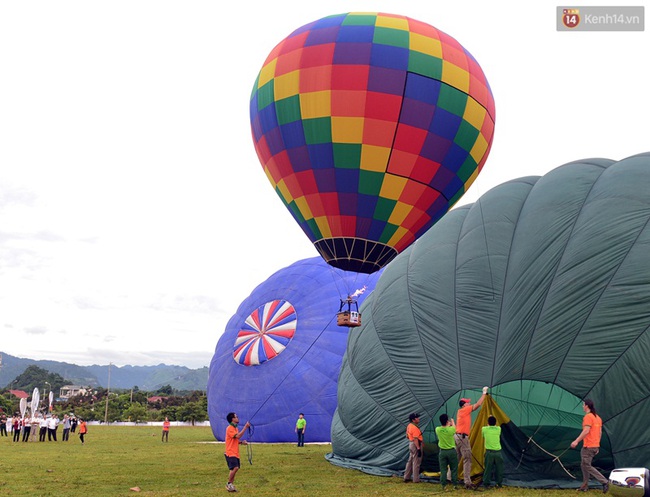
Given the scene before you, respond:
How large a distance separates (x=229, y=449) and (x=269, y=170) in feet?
31.5

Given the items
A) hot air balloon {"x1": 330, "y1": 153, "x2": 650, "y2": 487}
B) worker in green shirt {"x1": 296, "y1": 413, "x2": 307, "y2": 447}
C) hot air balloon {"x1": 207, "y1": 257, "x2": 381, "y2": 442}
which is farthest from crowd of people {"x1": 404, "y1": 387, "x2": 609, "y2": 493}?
hot air balloon {"x1": 207, "y1": 257, "x2": 381, "y2": 442}

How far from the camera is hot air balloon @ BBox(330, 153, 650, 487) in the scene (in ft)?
32.1

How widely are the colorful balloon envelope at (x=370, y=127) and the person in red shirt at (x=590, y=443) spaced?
870 cm

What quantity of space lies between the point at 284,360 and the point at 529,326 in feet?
39.8

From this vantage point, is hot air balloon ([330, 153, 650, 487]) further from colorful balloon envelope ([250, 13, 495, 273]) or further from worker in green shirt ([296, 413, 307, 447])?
worker in green shirt ([296, 413, 307, 447])

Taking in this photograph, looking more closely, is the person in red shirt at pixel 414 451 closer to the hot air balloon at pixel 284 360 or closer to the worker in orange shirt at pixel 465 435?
the worker in orange shirt at pixel 465 435

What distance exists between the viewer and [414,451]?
1074 cm

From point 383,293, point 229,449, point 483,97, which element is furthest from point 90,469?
point 483,97

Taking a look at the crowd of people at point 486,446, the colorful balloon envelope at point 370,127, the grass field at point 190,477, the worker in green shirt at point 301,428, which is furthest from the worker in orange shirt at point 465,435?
the worker in green shirt at point 301,428

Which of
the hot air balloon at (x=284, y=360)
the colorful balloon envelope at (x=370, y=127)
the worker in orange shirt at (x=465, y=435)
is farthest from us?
the hot air balloon at (x=284, y=360)

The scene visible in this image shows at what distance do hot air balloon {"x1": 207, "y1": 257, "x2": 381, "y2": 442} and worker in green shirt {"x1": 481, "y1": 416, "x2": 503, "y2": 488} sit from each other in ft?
38.0

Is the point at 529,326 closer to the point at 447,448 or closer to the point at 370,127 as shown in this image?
the point at 447,448

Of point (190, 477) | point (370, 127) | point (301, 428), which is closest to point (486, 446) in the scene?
point (190, 477)

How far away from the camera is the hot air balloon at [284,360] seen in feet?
69.2
